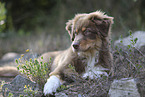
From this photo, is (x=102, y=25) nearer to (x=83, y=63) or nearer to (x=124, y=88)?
(x=83, y=63)

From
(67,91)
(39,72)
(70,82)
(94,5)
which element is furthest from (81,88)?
(94,5)

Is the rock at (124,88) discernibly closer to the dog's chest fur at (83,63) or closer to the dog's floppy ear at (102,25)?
the dog's chest fur at (83,63)

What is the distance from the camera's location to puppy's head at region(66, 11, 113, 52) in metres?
3.95

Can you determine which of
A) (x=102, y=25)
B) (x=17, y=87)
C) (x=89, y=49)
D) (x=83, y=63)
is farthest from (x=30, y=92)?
(x=102, y=25)

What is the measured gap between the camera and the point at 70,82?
4.13m

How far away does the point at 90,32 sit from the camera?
13.2 feet

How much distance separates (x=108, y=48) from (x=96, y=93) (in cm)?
138

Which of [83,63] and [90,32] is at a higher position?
[90,32]

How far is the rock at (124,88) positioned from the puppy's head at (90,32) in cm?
114

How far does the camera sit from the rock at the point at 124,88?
116 inches

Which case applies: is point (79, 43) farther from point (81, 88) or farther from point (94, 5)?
point (94, 5)

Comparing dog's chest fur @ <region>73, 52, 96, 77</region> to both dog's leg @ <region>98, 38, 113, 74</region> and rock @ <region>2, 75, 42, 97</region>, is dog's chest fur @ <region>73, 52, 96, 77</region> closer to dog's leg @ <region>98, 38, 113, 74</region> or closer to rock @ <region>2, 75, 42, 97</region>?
dog's leg @ <region>98, 38, 113, 74</region>

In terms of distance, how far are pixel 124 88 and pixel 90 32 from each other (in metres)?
1.51

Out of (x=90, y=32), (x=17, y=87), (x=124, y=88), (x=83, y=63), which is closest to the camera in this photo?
(x=124, y=88)
